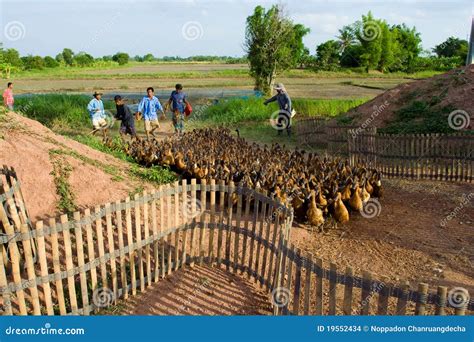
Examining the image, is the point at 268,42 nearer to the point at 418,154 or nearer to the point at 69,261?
the point at 418,154

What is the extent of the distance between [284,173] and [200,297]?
12.2 feet

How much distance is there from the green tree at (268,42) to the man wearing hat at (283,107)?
37.5 feet

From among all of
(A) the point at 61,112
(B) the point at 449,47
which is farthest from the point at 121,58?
(A) the point at 61,112

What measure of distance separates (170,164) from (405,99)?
10019 millimetres

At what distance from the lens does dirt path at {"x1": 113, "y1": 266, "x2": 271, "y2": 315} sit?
16.4 ft

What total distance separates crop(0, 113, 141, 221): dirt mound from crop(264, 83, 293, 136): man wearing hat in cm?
917

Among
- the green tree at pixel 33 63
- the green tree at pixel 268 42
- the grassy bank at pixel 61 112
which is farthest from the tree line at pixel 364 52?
the green tree at pixel 33 63

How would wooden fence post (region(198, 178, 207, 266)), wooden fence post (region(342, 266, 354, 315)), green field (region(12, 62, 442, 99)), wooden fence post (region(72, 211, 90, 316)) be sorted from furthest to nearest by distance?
green field (region(12, 62, 442, 99))
wooden fence post (region(198, 178, 207, 266))
wooden fence post (region(72, 211, 90, 316))
wooden fence post (region(342, 266, 354, 315))

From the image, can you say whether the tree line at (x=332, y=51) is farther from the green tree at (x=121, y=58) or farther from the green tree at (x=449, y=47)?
the green tree at (x=121, y=58)

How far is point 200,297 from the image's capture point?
5.27 m

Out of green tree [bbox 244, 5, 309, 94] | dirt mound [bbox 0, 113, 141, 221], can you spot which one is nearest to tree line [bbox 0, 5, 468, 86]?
green tree [bbox 244, 5, 309, 94]

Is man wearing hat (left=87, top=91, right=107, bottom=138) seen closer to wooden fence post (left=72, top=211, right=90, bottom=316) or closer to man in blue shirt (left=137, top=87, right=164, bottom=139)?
man in blue shirt (left=137, top=87, right=164, bottom=139)

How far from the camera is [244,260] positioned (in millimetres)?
5945

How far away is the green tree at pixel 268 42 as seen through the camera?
89.8ft
